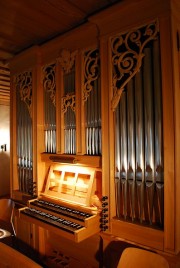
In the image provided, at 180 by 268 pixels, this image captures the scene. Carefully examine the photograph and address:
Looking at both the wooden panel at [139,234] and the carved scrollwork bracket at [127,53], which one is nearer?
the wooden panel at [139,234]

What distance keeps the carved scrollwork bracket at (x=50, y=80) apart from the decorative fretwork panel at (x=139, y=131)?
48.2 inches

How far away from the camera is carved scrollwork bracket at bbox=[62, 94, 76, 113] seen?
321 centimetres

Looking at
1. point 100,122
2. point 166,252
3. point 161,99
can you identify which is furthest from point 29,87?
point 166,252

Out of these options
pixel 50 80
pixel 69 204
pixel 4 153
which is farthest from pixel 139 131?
pixel 4 153

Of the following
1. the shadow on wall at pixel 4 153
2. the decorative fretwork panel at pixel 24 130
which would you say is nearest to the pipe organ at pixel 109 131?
the decorative fretwork panel at pixel 24 130

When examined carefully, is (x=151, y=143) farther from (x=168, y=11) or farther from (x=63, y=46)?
(x=63, y=46)

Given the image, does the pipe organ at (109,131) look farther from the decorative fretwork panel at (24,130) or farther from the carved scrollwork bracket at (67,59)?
the decorative fretwork panel at (24,130)

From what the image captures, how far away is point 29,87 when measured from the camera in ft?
12.8

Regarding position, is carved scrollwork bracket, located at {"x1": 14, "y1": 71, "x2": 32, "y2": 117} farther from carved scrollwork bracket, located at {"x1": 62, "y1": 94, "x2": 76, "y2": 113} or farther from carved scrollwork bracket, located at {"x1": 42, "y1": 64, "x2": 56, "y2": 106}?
carved scrollwork bracket, located at {"x1": 62, "y1": 94, "x2": 76, "y2": 113}

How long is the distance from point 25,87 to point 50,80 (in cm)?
64

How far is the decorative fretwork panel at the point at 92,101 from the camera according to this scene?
2920mm

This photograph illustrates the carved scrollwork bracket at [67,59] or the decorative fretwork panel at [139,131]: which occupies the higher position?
the carved scrollwork bracket at [67,59]

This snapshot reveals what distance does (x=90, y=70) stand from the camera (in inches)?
120

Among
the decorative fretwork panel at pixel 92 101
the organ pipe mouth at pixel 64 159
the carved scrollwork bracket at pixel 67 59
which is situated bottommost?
the organ pipe mouth at pixel 64 159
